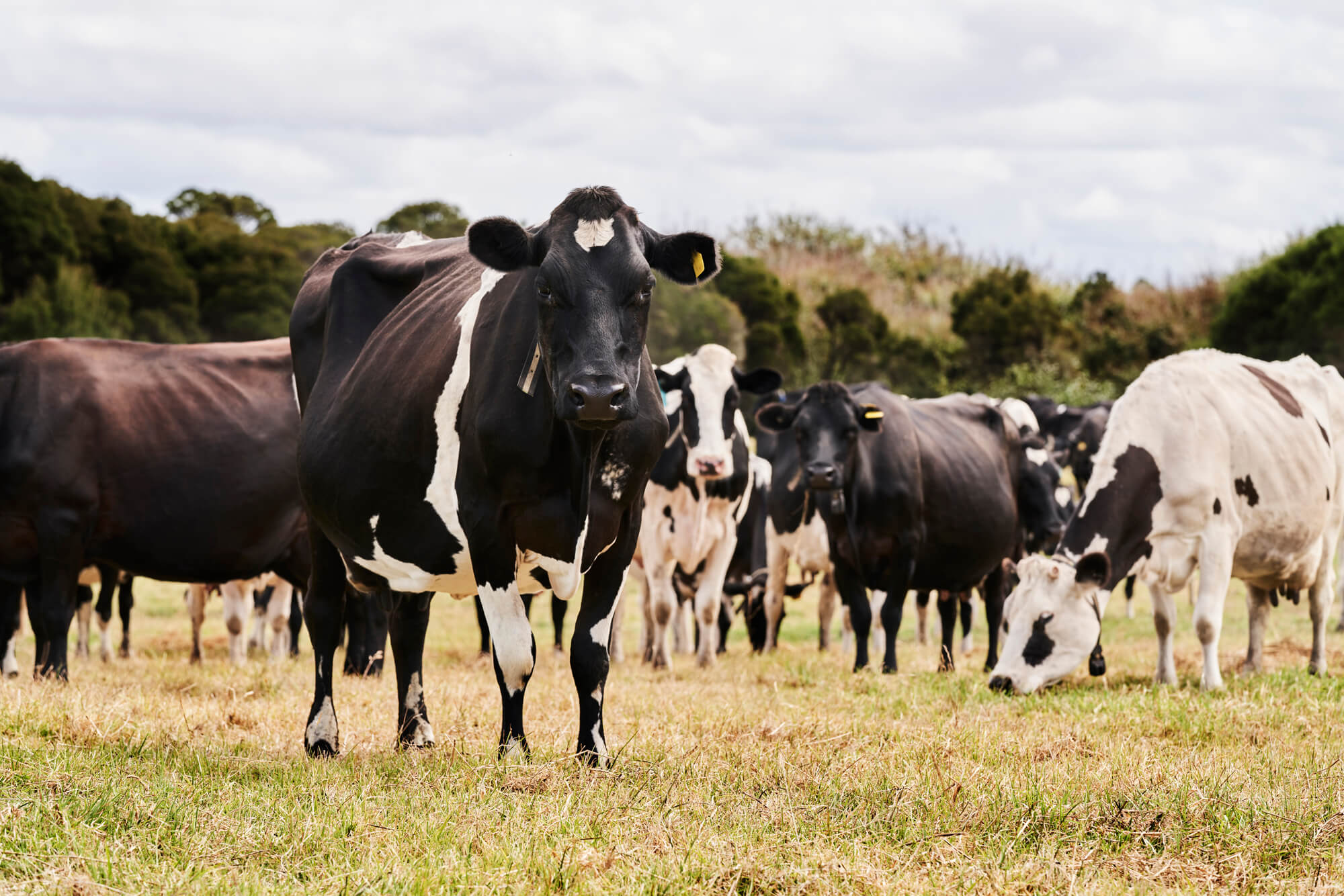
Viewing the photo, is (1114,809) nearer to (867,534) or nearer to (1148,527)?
(1148,527)

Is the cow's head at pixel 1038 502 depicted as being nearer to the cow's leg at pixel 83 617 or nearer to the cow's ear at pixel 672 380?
the cow's ear at pixel 672 380

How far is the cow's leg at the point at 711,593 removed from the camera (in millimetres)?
11508

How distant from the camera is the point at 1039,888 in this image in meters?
3.51

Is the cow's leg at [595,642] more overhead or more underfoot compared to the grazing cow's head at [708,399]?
more underfoot

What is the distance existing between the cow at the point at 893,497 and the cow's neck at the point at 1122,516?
4.90 feet

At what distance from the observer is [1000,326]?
43031mm

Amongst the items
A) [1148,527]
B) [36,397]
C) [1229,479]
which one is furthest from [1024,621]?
[36,397]

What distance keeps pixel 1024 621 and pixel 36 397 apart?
6.74 meters

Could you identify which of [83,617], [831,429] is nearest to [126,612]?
[83,617]

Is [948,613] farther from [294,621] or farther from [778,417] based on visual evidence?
[294,621]

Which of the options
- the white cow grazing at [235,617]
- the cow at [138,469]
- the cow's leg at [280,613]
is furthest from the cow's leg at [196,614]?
the cow at [138,469]

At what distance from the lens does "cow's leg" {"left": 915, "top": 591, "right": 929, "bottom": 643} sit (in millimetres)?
13016

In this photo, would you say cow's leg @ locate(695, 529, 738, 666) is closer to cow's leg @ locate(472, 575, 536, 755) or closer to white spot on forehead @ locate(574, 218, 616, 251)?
cow's leg @ locate(472, 575, 536, 755)

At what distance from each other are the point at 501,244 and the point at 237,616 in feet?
28.2
